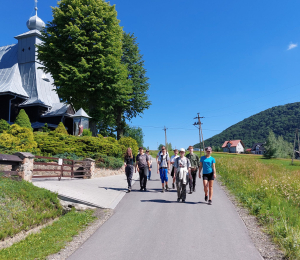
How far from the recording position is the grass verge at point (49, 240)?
4660 millimetres

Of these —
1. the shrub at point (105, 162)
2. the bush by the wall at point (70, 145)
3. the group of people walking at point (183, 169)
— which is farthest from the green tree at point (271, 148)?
the group of people walking at point (183, 169)

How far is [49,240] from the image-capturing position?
5.33m

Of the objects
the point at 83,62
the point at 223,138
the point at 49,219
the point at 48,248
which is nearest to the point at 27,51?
the point at 83,62

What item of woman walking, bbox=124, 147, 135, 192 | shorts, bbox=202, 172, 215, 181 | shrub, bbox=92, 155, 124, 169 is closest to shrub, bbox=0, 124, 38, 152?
shrub, bbox=92, 155, 124, 169

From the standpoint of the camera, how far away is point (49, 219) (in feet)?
23.6

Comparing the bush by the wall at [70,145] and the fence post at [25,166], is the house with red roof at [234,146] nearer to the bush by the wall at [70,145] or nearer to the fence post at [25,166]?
the bush by the wall at [70,145]

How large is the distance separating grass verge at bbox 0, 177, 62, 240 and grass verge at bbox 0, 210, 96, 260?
53 centimetres

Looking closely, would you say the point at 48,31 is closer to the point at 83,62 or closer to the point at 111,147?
the point at 83,62

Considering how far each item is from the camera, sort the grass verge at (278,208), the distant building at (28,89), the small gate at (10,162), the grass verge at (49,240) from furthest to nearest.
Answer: the distant building at (28,89) < the small gate at (10,162) < the grass verge at (278,208) < the grass verge at (49,240)

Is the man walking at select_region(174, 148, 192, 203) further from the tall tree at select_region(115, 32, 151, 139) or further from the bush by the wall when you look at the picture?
the tall tree at select_region(115, 32, 151, 139)

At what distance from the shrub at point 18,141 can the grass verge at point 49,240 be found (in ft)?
28.9

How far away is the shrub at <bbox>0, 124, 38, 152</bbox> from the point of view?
45.6 ft

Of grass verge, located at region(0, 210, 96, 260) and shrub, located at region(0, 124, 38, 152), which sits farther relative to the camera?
shrub, located at region(0, 124, 38, 152)

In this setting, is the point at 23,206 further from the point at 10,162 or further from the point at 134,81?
the point at 134,81
